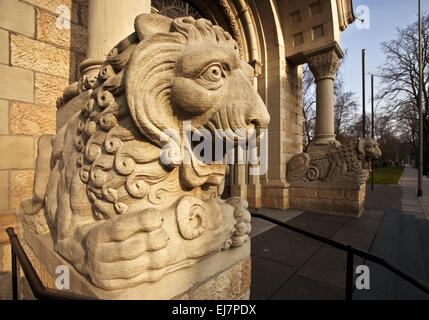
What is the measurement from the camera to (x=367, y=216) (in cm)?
475

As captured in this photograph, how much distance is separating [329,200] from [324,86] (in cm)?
334

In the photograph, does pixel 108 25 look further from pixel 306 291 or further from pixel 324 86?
pixel 324 86

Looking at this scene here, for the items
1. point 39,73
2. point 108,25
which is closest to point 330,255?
point 108,25

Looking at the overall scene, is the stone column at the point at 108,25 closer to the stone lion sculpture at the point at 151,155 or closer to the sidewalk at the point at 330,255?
the stone lion sculpture at the point at 151,155

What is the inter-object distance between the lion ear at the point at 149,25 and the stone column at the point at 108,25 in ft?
3.25

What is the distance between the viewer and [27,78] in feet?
6.51

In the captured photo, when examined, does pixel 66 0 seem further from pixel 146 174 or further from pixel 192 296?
pixel 192 296

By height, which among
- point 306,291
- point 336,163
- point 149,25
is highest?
point 149,25

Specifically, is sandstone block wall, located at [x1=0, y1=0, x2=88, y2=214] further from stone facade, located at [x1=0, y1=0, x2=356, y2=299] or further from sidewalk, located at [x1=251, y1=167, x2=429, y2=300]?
sidewalk, located at [x1=251, y1=167, x2=429, y2=300]

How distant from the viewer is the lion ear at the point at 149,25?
40.9 inches

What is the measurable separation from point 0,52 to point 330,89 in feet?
22.6

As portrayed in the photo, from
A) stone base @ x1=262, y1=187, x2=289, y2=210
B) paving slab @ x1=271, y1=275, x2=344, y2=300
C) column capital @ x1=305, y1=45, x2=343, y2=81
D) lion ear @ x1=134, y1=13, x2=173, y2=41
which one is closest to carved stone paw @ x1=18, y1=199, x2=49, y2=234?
lion ear @ x1=134, y1=13, x2=173, y2=41

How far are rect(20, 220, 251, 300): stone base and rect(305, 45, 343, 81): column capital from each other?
20.2 feet
